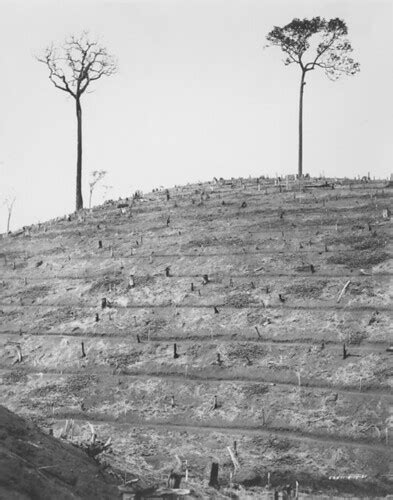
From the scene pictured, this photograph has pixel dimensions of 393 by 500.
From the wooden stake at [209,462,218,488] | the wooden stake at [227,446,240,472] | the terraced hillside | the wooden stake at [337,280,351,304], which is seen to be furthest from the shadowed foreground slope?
the wooden stake at [337,280,351,304]

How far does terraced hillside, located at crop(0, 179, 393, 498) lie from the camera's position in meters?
10.8

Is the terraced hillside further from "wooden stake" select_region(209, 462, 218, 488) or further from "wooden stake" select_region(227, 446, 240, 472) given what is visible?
"wooden stake" select_region(209, 462, 218, 488)

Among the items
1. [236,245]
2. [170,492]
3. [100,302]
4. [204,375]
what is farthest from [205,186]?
[170,492]

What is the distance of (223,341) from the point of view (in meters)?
14.0

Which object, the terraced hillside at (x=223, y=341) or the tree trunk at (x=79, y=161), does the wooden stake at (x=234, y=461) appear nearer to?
the terraced hillside at (x=223, y=341)

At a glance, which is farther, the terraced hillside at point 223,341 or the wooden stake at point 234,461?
the terraced hillside at point 223,341

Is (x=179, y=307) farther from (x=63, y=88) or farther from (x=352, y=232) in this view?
(x=63, y=88)

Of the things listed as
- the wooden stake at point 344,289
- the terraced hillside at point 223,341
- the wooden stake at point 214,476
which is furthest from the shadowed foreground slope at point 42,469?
the wooden stake at point 344,289

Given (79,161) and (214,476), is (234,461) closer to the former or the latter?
(214,476)

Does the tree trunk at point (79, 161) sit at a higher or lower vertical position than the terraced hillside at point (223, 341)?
higher

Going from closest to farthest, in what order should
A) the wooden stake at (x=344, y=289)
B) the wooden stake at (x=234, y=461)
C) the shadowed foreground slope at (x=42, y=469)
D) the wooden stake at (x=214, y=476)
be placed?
the shadowed foreground slope at (x=42, y=469)
the wooden stake at (x=214, y=476)
the wooden stake at (x=234, y=461)
the wooden stake at (x=344, y=289)

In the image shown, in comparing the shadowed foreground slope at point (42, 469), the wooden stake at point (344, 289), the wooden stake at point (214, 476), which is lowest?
the wooden stake at point (214, 476)

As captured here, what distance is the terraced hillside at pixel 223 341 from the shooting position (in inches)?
424

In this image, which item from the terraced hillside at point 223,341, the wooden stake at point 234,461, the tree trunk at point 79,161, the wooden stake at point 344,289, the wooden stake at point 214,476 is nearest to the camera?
the wooden stake at point 214,476
